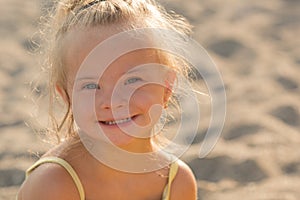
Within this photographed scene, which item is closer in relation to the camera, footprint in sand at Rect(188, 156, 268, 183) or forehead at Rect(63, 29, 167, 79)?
forehead at Rect(63, 29, 167, 79)

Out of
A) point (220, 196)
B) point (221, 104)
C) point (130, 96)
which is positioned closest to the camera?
point (130, 96)

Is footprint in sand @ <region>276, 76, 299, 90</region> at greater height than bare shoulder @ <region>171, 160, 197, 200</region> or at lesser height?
lesser

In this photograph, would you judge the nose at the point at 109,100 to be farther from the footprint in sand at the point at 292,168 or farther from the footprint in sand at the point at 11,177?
the footprint in sand at the point at 292,168

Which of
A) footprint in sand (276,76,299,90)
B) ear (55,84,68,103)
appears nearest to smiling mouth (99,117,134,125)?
ear (55,84,68,103)

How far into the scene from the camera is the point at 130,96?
156 centimetres

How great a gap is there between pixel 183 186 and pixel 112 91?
0.37m

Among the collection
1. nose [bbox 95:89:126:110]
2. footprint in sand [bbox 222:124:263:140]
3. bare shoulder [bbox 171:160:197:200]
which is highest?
nose [bbox 95:89:126:110]

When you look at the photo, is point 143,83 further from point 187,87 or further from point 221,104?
point 221,104

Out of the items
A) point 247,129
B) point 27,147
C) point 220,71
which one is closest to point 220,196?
point 247,129

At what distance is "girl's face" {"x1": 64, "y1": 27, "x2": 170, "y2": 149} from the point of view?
1.55 metres

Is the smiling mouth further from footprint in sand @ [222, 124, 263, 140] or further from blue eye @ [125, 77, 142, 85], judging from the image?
footprint in sand @ [222, 124, 263, 140]

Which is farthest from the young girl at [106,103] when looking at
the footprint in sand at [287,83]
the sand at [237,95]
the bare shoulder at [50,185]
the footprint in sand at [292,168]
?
the footprint in sand at [287,83]

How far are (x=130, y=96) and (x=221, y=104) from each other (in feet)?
4.92

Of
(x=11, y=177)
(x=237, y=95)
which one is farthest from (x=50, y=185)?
(x=237, y=95)
